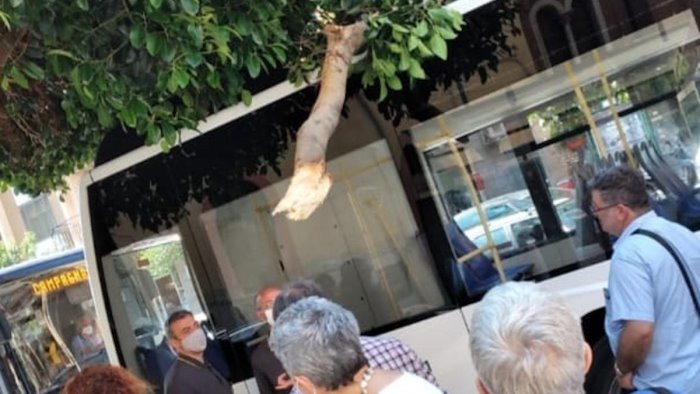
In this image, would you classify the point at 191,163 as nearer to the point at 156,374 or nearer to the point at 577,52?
the point at 156,374

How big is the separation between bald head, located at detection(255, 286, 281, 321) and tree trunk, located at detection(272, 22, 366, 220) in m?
1.23

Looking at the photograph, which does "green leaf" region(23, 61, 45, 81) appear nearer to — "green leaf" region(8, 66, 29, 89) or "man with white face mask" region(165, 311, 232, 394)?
"green leaf" region(8, 66, 29, 89)

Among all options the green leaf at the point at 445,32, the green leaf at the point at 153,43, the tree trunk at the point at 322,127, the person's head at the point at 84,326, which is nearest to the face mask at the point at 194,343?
the tree trunk at the point at 322,127

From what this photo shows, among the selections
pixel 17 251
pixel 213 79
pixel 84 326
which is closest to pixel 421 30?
pixel 213 79

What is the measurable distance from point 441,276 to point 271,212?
1.17 meters

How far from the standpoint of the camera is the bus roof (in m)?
10.7

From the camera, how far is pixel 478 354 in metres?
2.19

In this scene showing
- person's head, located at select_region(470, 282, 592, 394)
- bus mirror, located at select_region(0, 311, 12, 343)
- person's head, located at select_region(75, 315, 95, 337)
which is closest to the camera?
person's head, located at select_region(470, 282, 592, 394)

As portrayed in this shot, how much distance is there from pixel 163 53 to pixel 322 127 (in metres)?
0.72

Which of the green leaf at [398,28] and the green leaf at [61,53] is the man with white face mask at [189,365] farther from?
the green leaf at [398,28]

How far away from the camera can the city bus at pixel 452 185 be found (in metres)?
4.84

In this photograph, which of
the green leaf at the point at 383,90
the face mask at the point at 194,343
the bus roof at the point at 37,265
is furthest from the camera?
the bus roof at the point at 37,265

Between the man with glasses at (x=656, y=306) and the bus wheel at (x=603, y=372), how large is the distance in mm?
1416

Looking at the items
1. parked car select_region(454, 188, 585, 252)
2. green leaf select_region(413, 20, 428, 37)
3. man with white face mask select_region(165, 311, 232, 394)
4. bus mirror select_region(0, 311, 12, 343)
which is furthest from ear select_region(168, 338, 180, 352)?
bus mirror select_region(0, 311, 12, 343)
